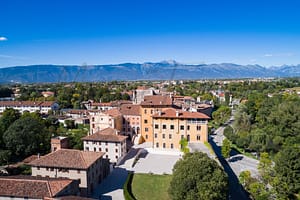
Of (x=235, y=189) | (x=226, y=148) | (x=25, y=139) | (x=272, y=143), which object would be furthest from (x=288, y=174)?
(x=25, y=139)

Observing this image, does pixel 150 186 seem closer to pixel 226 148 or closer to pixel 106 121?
pixel 226 148

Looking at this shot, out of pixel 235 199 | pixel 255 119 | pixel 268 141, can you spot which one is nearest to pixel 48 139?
pixel 235 199

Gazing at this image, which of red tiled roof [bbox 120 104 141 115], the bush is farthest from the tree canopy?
red tiled roof [bbox 120 104 141 115]

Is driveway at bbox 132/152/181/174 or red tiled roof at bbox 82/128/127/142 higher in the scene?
red tiled roof at bbox 82/128/127/142

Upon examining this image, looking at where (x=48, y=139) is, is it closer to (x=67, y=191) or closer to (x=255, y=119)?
(x=67, y=191)

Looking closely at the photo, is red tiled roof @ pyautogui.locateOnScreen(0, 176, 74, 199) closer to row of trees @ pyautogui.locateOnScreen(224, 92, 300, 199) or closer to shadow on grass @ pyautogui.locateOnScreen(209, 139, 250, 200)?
shadow on grass @ pyautogui.locateOnScreen(209, 139, 250, 200)

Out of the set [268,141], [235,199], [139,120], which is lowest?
[235,199]

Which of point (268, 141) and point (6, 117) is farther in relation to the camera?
point (6, 117)
